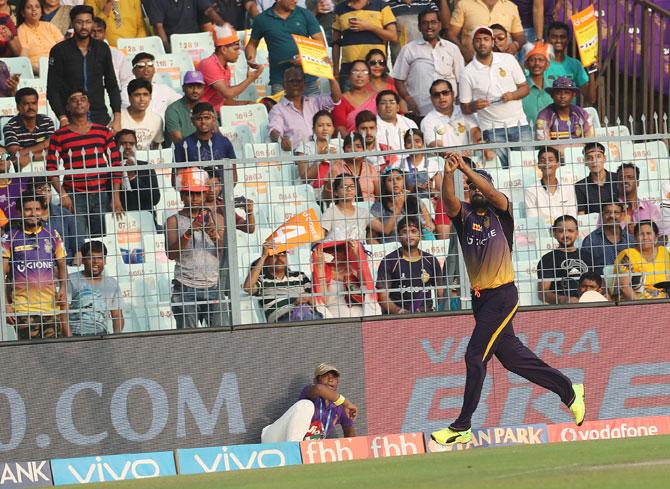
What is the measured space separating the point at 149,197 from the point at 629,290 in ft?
14.8

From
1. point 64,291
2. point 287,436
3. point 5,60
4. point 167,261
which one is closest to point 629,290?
point 287,436

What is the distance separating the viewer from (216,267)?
12.5 m

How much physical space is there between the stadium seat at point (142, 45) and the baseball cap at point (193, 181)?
5.31 metres

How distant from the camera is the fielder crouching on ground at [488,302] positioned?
1077cm

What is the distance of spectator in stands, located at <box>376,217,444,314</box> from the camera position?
12523 mm

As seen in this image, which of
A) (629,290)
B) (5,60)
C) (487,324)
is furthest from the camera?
(5,60)

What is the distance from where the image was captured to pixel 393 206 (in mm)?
12570

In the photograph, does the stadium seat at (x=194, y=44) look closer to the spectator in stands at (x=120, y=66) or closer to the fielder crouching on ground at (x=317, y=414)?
the spectator in stands at (x=120, y=66)

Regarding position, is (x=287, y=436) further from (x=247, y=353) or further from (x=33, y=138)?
(x=33, y=138)

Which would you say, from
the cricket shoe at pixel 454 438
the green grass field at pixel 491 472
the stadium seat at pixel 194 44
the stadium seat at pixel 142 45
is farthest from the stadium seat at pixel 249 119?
the green grass field at pixel 491 472

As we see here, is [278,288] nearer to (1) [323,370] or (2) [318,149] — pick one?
(1) [323,370]

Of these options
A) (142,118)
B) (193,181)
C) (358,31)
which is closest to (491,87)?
(358,31)

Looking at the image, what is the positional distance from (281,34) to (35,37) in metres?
3.04

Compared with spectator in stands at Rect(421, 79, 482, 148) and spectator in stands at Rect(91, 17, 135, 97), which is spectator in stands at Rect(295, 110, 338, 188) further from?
spectator in stands at Rect(91, 17, 135, 97)
